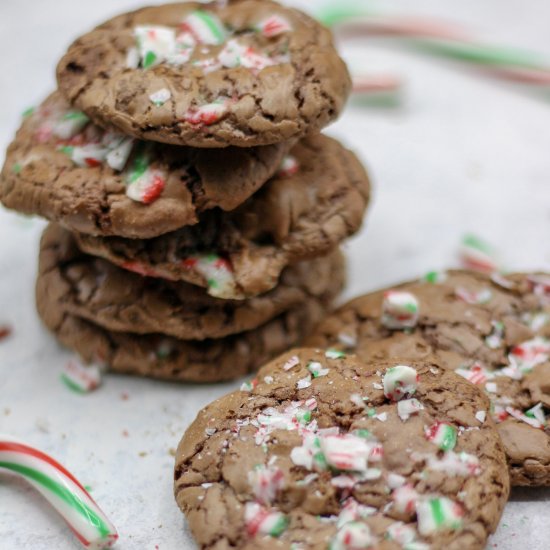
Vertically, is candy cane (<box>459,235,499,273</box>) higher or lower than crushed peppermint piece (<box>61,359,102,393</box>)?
lower

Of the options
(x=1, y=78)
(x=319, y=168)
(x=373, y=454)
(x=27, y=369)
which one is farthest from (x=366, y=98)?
(x=373, y=454)

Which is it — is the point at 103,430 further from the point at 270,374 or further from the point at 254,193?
the point at 254,193

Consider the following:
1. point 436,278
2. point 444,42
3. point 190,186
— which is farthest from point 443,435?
point 444,42

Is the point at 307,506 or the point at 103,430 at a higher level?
the point at 307,506

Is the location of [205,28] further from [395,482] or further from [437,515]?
[437,515]

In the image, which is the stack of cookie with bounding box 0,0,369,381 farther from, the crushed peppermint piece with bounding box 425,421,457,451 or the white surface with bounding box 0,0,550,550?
the crushed peppermint piece with bounding box 425,421,457,451

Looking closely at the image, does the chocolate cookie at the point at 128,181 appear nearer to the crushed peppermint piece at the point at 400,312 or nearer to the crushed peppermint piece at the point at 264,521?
the crushed peppermint piece at the point at 400,312

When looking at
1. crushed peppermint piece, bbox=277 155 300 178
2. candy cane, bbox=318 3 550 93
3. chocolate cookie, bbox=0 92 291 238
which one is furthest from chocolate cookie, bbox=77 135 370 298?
candy cane, bbox=318 3 550 93
